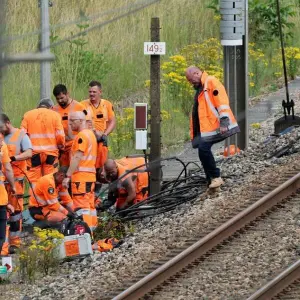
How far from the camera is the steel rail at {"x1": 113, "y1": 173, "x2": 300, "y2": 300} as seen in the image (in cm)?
1070

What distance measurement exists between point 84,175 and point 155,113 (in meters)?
2.03

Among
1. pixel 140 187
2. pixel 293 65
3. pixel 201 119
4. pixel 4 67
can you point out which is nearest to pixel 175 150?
pixel 140 187

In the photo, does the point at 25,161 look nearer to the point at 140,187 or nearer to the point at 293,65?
the point at 140,187

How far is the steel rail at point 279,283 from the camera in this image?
400 inches

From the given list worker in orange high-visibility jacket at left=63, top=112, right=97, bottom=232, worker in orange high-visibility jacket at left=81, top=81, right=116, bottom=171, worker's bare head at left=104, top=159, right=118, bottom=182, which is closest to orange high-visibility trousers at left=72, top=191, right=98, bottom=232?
worker in orange high-visibility jacket at left=63, top=112, right=97, bottom=232

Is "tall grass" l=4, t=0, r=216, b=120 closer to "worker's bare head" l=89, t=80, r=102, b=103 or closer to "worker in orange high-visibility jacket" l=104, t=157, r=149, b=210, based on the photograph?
"worker's bare head" l=89, t=80, r=102, b=103

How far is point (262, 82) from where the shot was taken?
26422 mm

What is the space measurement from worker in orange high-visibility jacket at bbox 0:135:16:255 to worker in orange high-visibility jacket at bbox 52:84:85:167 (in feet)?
6.13

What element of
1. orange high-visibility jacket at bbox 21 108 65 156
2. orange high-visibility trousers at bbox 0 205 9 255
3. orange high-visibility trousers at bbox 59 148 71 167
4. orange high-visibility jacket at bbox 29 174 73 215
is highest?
orange high-visibility jacket at bbox 21 108 65 156

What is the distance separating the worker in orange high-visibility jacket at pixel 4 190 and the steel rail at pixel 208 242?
2.28m

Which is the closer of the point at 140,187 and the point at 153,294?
the point at 153,294

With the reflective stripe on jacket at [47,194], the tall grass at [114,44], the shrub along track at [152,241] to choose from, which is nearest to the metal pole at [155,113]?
the shrub along track at [152,241]

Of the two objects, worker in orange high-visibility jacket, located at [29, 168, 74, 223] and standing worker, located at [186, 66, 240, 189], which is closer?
standing worker, located at [186, 66, 240, 189]

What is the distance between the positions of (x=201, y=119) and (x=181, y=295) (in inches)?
153
